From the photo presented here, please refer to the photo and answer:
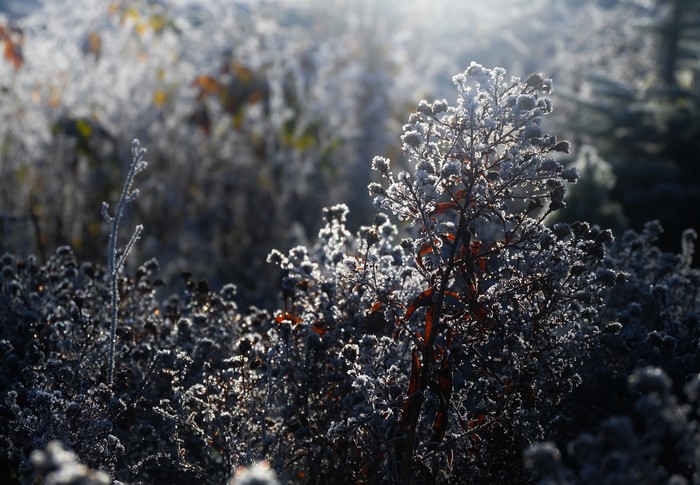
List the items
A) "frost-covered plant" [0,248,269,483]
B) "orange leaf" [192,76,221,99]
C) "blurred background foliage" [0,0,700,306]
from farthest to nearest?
1. "orange leaf" [192,76,221,99]
2. "blurred background foliage" [0,0,700,306]
3. "frost-covered plant" [0,248,269,483]

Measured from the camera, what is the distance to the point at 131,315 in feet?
10.9

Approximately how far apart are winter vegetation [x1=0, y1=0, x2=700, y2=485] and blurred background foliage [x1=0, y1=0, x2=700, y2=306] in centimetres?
4

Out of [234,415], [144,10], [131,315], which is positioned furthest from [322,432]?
[144,10]

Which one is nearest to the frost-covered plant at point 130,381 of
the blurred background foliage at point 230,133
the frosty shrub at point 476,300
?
the frosty shrub at point 476,300

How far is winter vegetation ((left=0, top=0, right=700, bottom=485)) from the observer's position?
2.22 m

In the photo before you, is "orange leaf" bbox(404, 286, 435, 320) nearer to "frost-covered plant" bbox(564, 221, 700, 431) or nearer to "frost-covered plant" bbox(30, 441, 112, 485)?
"frost-covered plant" bbox(564, 221, 700, 431)

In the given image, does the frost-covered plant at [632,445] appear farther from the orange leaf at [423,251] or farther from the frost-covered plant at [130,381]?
the frost-covered plant at [130,381]

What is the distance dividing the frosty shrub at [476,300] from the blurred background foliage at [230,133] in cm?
331

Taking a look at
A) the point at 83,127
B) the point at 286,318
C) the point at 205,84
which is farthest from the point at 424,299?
the point at 205,84

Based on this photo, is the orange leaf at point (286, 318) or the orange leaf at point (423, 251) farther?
the orange leaf at point (286, 318)

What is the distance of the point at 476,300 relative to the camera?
2.22m

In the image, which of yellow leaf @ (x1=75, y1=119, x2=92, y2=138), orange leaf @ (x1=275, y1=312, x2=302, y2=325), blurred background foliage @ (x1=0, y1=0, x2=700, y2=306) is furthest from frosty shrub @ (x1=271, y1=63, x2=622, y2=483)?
yellow leaf @ (x1=75, y1=119, x2=92, y2=138)

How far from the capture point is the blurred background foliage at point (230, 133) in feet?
19.8

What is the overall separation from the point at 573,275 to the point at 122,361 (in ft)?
5.89
